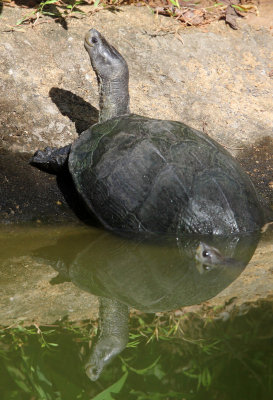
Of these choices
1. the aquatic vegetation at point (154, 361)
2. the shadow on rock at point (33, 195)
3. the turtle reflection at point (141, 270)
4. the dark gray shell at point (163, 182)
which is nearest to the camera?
the aquatic vegetation at point (154, 361)

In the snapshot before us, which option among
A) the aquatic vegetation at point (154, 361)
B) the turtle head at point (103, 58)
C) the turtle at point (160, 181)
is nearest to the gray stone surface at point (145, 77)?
→ the turtle head at point (103, 58)

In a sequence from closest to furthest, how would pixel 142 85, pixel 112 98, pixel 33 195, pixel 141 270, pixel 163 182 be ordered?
1. pixel 141 270
2. pixel 163 182
3. pixel 33 195
4. pixel 112 98
5. pixel 142 85

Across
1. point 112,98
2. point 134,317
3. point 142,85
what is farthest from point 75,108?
point 134,317

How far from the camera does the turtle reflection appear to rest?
3294 millimetres

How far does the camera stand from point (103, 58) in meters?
5.40

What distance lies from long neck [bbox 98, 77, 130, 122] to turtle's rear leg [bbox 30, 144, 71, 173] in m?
0.59

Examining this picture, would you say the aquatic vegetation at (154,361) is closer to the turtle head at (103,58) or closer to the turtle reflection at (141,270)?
the turtle reflection at (141,270)

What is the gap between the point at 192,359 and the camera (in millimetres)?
2699

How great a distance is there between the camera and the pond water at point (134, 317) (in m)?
2.56

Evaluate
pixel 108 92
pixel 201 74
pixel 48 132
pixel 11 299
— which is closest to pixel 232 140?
pixel 201 74

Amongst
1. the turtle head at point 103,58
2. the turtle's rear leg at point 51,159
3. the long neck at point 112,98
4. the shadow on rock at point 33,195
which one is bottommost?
the shadow on rock at point 33,195

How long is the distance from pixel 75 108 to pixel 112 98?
584 millimetres

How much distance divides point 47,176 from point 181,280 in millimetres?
2060

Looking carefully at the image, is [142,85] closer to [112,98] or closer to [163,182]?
[112,98]
